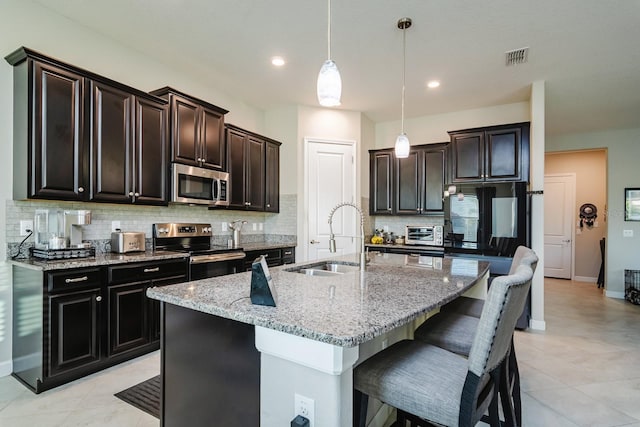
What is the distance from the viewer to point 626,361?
118 inches

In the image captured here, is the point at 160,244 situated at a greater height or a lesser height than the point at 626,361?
greater

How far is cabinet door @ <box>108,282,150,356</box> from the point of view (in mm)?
2613

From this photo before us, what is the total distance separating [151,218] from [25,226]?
1031 mm

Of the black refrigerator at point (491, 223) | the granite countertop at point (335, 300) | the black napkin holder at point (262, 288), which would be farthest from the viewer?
the black refrigerator at point (491, 223)

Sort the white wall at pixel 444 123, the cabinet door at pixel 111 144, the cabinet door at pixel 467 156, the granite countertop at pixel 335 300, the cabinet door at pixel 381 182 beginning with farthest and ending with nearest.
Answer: the cabinet door at pixel 381 182, the white wall at pixel 444 123, the cabinet door at pixel 467 156, the cabinet door at pixel 111 144, the granite countertop at pixel 335 300

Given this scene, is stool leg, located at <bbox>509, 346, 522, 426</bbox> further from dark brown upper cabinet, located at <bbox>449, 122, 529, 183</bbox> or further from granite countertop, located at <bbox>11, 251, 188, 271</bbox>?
dark brown upper cabinet, located at <bbox>449, 122, 529, 183</bbox>

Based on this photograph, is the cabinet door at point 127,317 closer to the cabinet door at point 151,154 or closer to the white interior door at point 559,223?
the cabinet door at point 151,154

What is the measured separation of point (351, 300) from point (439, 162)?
400 cm

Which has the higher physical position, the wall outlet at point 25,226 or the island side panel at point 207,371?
the wall outlet at point 25,226

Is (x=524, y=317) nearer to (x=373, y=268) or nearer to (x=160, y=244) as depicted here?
(x=373, y=268)

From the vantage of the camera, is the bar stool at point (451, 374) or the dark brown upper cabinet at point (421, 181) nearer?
the bar stool at point (451, 374)

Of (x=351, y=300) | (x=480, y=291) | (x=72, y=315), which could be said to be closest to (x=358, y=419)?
(x=351, y=300)

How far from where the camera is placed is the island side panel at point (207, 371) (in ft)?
4.43

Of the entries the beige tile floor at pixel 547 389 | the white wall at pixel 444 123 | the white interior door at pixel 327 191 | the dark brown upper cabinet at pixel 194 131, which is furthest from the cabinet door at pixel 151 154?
the white wall at pixel 444 123
